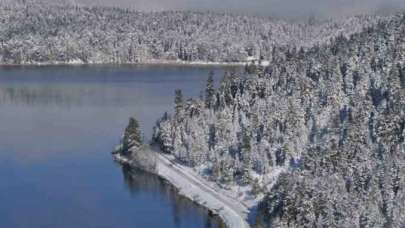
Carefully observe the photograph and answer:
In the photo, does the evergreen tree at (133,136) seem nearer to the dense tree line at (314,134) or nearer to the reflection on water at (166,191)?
the dense tree line at (314,134)

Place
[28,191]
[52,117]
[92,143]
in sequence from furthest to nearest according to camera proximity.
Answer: [52,117]
[92,143]
[28,191]

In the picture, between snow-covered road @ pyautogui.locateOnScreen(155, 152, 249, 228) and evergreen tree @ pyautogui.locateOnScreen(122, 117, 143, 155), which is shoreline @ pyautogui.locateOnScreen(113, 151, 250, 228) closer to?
snow-covered road @ pyautogui.locateOnScreen(155, 152, 249, 228)

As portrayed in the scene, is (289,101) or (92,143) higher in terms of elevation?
(289,101)

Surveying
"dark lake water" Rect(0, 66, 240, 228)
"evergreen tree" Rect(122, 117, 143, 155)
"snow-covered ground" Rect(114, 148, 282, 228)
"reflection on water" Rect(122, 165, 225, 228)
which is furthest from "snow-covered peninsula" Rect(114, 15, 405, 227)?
"dark lake water" Rect(0, 66, 240, 228)

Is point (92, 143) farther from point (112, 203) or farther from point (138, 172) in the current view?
point (112, 203)

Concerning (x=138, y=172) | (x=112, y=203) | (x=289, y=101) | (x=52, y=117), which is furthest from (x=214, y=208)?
(x=52, y=117)

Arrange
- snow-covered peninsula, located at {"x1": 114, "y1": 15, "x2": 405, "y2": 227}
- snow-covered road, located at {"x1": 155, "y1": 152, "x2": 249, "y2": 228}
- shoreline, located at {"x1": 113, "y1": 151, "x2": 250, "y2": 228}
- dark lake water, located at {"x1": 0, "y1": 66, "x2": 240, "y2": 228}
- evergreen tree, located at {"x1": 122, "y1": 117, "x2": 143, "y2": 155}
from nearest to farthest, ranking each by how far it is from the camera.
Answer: snow-covered peninsula, located at {"x1": 114, "y1": 15, "x2": 405, "y2": 227} → shoreline, located at {"x1": 113, "y1": 151, "x2": 250, "y2": 228} → snow-covered road, located at {"x1": 155, "y1": 152, "x2": 249, "y2": 228} → dark lake water, located at {"x1": 0, "y1": 66, "x2": 240, "y2": 228} → evergreen tree, located at {"x1": 122, "y1": 117, "x2": 143, "y2": 155}

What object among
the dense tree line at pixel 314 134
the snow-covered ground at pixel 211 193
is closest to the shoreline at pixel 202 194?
the snow-covered ground at pixel 211 193
